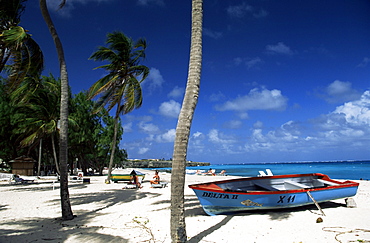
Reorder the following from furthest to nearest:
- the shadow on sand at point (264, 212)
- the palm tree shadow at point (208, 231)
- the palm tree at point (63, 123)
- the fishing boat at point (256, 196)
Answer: the palm tree at point (63, 123)
the fishing boat at point (256, 196)
the shadow on sand at point (264, 212)
the palm tree shadow at point (208, 231)

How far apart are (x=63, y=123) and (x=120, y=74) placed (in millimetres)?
11911

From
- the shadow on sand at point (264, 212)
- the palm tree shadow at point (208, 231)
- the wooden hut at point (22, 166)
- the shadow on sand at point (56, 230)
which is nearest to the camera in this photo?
the palm tree shadow at point (208, 231)

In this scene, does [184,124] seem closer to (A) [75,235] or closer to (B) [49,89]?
(A) [75,235]

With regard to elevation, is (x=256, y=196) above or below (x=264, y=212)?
above

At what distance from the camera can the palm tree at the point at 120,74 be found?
19.6 m

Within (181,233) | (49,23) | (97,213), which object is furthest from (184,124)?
(49,23)

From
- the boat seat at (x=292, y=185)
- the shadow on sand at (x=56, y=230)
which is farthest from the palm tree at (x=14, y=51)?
the boat seat at (x=292, y=185)

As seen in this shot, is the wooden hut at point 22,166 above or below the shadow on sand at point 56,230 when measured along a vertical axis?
above

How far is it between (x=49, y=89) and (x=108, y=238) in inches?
1032

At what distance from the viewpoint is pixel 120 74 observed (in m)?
20.1

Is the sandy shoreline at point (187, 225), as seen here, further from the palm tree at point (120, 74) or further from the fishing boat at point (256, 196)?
the palm tree at point (120, 74)

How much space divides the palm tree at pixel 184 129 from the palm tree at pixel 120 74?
14279mm

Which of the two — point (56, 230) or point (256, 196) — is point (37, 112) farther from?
point (256, 196)

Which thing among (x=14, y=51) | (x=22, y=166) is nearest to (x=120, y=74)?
(x=14, y=51)
